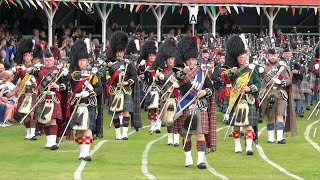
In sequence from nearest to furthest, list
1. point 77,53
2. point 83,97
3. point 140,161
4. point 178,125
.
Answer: point 178,125, point 140,161, point 83,97, point 77,53

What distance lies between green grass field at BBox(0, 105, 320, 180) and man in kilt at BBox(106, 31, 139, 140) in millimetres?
539

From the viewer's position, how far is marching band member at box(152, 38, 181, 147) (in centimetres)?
2048

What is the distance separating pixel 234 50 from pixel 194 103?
210cm

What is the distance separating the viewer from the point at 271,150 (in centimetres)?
2078

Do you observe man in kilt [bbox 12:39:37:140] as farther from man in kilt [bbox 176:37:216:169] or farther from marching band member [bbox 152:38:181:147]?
man in kilt [bbox 176:37:216:169]

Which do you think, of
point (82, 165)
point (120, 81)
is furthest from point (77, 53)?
point (120, 81)

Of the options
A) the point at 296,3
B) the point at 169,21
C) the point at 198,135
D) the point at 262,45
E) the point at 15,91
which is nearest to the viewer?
the point at 198,135

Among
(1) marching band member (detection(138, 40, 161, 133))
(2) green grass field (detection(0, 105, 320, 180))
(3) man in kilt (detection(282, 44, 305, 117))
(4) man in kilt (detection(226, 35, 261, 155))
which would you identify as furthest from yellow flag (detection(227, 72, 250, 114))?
(1) marching band member (detection(138, 40, 161, 133))

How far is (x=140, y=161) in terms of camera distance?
18.9m

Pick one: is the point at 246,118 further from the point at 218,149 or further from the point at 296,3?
the point at 296,3

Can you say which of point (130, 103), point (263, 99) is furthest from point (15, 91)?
point (263, 99)

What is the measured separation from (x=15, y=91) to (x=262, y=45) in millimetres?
7752

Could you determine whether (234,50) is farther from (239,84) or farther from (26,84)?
(26,84)

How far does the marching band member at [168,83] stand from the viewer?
20484 millimetres
